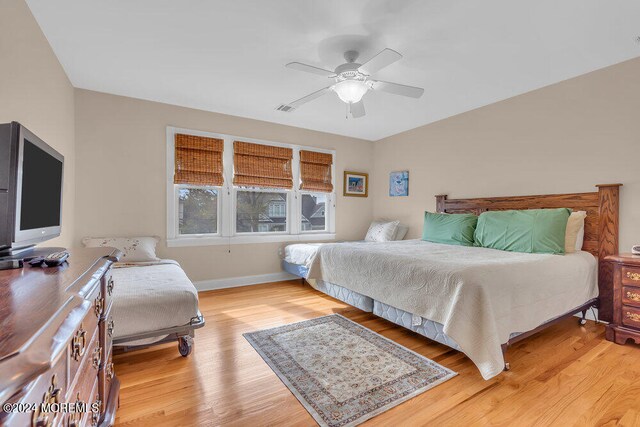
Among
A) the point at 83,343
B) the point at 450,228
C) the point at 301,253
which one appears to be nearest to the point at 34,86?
the point at 83,343

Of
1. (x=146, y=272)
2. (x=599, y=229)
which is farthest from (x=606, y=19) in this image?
(x=146, y=272)

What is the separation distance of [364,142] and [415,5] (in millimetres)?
3588

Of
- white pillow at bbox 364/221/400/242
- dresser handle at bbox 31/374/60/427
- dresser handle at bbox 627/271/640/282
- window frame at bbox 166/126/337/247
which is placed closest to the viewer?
dresser handle at bbox 31/374/60/427

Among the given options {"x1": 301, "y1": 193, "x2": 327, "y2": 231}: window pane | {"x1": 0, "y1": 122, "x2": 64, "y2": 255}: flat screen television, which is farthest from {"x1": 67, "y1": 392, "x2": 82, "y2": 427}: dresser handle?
{"x1": 301, "y1": 193, "x2": 327, "y2": 231}: window pane

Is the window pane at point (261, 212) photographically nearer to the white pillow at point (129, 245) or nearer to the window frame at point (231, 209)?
the window frame at point (231, 209)

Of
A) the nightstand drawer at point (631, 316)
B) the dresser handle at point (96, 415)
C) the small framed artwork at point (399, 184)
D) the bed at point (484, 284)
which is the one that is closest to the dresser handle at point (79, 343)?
the dresser handle at point (96, 415)

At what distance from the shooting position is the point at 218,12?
2.09 meters

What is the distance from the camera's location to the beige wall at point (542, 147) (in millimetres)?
2762

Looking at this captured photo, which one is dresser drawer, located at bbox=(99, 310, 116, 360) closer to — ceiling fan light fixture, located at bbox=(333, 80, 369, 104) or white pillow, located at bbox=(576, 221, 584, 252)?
ceiling fan light fixture, located at bbox=(333, 80, 369, 104)

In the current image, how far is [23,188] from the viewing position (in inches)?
45.8

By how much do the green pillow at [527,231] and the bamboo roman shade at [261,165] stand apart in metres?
2.83

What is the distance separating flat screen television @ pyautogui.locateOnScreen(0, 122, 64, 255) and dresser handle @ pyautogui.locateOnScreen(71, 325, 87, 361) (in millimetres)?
502

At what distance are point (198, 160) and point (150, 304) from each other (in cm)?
239

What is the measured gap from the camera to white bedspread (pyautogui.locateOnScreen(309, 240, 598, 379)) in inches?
75.3
